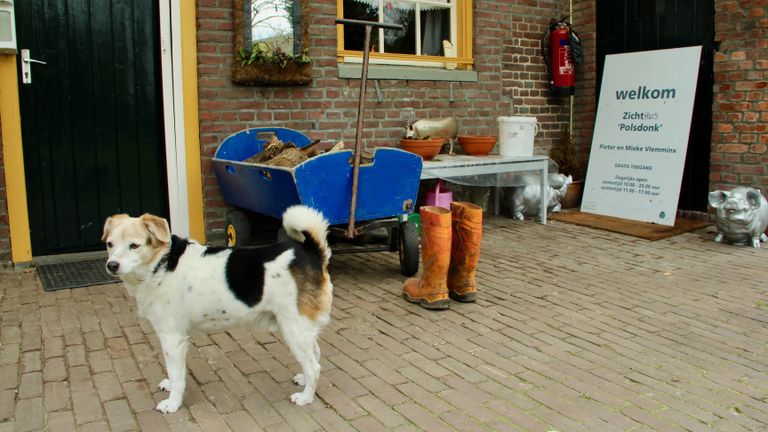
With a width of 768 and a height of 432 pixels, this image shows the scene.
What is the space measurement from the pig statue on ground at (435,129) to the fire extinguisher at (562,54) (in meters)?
1.69

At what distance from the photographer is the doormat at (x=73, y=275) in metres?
5.30

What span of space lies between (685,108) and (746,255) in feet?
5.97

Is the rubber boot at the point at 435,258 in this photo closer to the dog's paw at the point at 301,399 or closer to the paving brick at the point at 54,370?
the dog's paw at the point at 301,399

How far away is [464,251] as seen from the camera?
488 cm

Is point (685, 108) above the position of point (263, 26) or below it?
below

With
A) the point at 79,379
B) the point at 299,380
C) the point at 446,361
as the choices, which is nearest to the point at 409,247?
the point at 446,361

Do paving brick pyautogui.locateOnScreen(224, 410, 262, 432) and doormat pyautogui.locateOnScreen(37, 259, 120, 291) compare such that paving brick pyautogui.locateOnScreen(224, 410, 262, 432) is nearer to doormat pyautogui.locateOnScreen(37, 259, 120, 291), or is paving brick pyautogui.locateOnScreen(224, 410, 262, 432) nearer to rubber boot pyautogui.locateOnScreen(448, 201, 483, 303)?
rubber boot pyautogui.locateOnScreen(448, 201, 483, 303)

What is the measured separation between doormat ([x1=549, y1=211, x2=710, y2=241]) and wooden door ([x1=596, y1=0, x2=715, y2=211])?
0.48 m

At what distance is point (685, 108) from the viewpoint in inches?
290

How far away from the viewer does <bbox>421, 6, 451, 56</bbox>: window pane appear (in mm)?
7941

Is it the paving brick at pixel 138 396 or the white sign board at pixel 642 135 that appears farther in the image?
the white sign board at pixel 642 135

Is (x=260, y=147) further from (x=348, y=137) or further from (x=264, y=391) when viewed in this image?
(x=264, y=391)

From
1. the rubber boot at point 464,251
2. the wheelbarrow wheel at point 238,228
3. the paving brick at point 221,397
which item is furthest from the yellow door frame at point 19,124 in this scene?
the paving brick at point 221,397

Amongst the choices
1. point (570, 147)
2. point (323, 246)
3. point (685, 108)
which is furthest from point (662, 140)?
point (323, 246)
